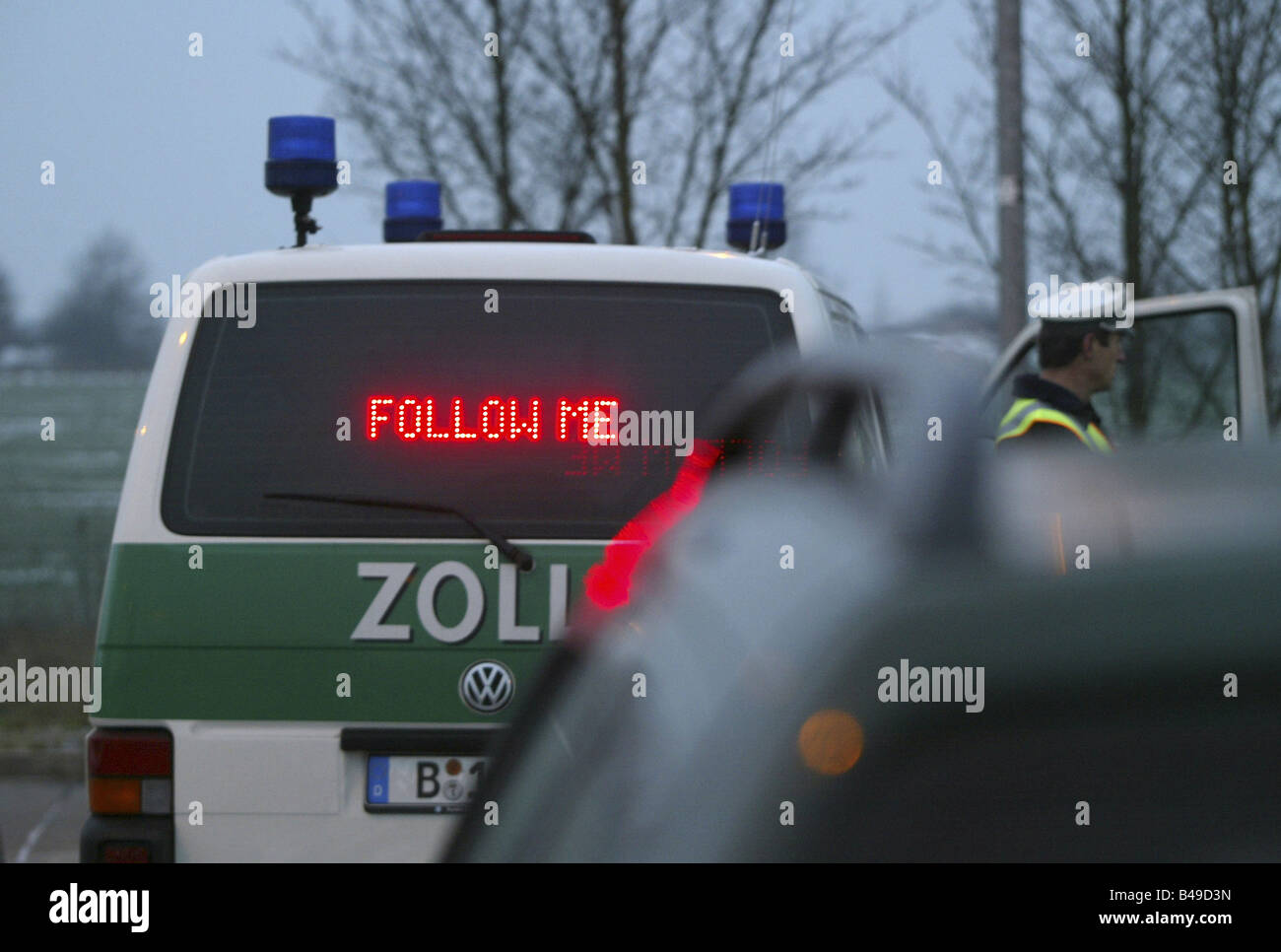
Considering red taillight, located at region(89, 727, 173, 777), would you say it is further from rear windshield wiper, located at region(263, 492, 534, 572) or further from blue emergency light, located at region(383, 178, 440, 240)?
blue emergency light, located at region(383, 178, 440, 240)

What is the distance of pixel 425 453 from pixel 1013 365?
10.6 feet

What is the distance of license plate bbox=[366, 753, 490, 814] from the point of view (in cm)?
372

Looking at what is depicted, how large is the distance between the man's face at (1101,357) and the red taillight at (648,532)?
3120mm

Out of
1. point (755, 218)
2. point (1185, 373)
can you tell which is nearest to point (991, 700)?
point (755, 218)

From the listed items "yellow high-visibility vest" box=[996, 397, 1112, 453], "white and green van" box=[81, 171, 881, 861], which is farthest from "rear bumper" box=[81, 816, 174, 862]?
"yellow high-visibility vest" box=[996, 397, 1112, 453]

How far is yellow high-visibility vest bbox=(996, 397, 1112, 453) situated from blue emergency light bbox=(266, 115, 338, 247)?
2.05 metres

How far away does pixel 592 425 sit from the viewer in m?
3.77

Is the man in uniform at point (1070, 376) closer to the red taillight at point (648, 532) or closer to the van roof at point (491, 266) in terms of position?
the van roof at point (491, 266)

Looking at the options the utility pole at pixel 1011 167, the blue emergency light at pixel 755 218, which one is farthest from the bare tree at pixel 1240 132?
the blue emergency light at pixel 755 218

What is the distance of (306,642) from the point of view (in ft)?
12.2

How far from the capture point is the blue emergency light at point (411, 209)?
6.90 m

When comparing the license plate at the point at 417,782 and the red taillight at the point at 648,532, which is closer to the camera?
the red taillight at the point at 648,532

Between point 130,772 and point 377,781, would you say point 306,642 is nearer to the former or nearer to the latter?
point 377,781

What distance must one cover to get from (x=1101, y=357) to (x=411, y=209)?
9.25 feet
